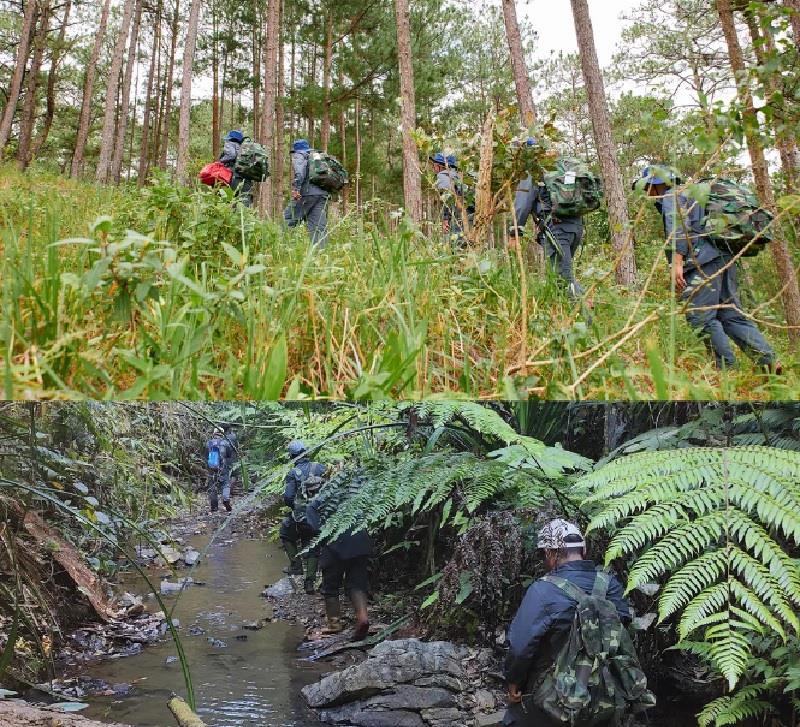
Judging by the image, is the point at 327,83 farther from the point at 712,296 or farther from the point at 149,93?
the point at 712,296

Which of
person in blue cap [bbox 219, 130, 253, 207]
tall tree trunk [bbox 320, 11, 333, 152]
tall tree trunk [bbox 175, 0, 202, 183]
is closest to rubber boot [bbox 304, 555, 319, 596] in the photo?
person in blue cap [bbox 219, 130, 253, 207]

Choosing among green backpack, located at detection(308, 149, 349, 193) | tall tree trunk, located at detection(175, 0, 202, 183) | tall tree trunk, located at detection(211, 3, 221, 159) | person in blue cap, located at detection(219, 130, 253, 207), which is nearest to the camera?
person in blue cap, located at detection(219, 130, 253, 207)

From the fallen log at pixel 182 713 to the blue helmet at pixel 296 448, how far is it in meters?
0.81

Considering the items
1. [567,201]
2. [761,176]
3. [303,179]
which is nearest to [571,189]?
[567,201]

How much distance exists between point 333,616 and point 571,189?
333cm

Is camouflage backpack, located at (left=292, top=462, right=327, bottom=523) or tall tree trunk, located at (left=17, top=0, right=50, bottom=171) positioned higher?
tall tree trunk, located at (left=17, top=0, right=50, bottom=171)

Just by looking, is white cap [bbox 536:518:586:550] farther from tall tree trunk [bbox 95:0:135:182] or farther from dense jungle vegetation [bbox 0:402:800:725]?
tall tree trunk [bbox 95:0:135:182]

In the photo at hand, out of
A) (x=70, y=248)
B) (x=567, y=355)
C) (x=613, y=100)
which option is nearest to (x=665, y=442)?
(x=567, y=355)

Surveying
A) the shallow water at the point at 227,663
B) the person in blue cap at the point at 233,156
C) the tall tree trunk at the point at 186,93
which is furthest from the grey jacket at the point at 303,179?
the tall tree trunk at the point at 186,93

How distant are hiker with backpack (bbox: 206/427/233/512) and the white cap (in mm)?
977

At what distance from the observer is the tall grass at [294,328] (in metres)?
1.54

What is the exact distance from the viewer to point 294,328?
1831 mm

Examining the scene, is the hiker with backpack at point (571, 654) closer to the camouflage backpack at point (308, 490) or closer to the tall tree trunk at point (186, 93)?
the camouflage backpack at point (308, 490)

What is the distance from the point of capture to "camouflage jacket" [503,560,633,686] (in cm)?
202
